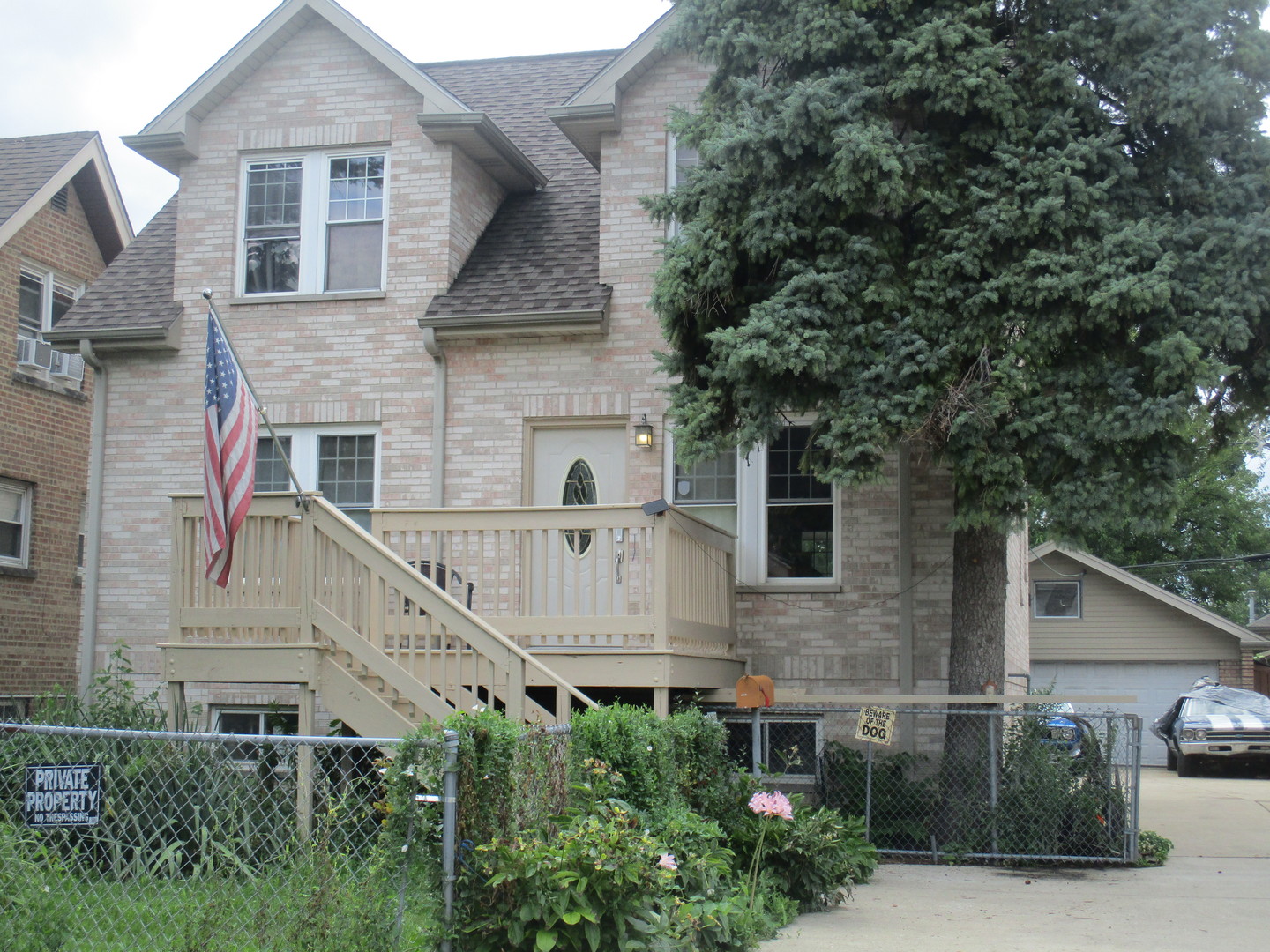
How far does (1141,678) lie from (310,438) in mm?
21848

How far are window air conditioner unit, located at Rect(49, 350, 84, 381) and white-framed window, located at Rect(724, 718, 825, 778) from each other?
1196 cm

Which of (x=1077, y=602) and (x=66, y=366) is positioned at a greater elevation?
(x=66, y=366)

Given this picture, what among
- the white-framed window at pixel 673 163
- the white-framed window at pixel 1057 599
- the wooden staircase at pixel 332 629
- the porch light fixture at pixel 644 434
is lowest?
the wooden staircase at pixel 332 629

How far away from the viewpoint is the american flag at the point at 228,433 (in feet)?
27.7

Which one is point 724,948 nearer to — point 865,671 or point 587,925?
point 587,925

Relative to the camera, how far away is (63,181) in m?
19.2

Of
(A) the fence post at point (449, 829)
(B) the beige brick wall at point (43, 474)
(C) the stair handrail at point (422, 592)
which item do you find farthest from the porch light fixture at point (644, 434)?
(B) the beige brick wall at point (43, 474)

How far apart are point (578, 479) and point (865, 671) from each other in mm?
3310

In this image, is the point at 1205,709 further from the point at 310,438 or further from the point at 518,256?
the point at 310,438

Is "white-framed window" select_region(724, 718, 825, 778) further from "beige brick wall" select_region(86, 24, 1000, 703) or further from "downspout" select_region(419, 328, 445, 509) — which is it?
"downspout" select_region(419, 328, 445, 509)

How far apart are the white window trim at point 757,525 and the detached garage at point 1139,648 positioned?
1769 cm

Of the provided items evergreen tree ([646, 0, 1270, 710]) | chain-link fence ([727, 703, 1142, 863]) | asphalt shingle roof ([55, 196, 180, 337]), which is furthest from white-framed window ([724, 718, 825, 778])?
asphalt shingle roof ([55, 196, 180, 337])

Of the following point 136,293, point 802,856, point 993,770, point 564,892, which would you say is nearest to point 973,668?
point 993,770

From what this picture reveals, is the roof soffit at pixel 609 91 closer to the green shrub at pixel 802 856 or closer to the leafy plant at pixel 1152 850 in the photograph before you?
the green shrub at pixel 802 856
